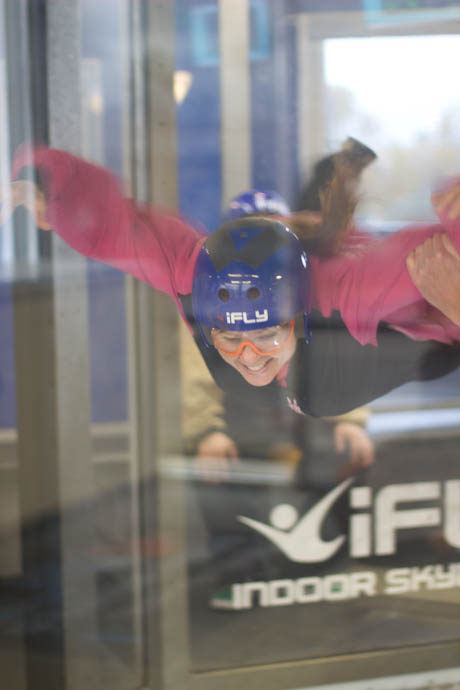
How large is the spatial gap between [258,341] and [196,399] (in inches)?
31.4

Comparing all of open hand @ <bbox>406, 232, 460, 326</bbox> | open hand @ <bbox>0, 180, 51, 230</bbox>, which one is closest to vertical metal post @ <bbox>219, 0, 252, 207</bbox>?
open hand @ <bbox>0, 180, 51, 230</bbox>

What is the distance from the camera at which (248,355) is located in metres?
Answer: 0.82

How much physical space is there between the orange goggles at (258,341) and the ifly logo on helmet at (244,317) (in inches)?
0.8

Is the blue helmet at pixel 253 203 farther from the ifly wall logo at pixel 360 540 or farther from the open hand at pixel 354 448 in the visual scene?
the ifly wall logo at pixel 360 540

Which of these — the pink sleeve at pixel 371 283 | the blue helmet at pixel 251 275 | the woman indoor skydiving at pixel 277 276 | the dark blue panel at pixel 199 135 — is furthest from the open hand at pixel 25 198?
the dark blue panel at pixel 199 135

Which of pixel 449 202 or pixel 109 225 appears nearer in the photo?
pixel 449 202

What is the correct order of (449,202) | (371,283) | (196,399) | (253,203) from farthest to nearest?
(196,399) → (253,203) → (371,283) → (449,202)

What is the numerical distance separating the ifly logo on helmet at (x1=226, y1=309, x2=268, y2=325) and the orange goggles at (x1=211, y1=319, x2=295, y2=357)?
0.07 ft

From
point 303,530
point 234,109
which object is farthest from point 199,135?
point 303,530

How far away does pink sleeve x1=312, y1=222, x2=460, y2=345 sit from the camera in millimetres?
752

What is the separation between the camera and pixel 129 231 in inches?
34.5

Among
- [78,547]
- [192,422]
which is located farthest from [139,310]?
[78,547]

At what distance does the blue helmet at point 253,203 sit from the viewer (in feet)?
4.04

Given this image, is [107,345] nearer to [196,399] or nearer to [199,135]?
[196,399]
